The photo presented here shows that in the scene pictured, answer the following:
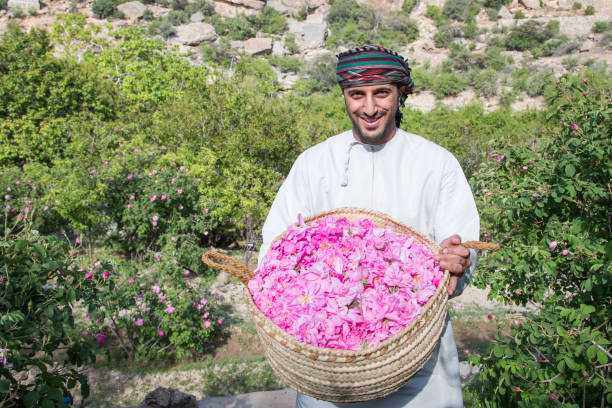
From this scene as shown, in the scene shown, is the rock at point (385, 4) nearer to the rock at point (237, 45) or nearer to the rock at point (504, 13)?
the rock at point (504, 13)

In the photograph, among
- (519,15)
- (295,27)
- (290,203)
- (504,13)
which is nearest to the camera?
(290,203)

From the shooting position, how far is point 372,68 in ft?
5.74

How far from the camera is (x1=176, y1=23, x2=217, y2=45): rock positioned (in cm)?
Answer: 4128

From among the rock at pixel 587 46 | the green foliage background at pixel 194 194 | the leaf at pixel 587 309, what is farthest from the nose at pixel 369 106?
the rock at pixel 587 46

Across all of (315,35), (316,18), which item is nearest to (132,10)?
(315,35)

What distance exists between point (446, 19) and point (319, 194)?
5273 centimetres

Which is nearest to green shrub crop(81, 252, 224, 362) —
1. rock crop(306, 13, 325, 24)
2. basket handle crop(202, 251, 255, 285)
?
basket handle crop(202, 251, 255, 285)

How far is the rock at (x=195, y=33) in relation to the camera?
135 feet

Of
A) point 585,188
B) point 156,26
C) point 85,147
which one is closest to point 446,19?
point 156,26

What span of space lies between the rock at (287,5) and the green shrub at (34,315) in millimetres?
57182

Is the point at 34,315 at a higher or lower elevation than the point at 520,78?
higher

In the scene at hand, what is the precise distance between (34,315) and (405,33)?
5031 cm

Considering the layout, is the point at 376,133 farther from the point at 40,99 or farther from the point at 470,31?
the point at 470,31

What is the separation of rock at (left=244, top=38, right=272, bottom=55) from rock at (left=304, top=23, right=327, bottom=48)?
15.3 ft
